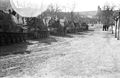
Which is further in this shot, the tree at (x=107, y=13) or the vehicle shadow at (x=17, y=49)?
the tree at (x=107, y=13)

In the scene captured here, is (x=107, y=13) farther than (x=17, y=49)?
Yes

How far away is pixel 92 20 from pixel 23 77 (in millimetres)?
85935

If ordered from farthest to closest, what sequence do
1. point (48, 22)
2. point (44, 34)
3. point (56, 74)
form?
point (48, 22) < point (44, 34) < point (56, 74)

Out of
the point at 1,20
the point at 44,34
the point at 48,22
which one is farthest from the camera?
the point at 48,22

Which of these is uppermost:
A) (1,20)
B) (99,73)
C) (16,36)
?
(1,20)

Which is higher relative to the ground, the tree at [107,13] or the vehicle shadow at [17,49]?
the tree at [107,13]

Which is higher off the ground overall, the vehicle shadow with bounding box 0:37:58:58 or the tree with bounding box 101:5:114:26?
the tree with bounding box 101:5:114:26

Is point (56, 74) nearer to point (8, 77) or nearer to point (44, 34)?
point (8, 77)

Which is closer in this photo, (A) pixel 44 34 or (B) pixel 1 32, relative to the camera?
(B) pixel 1 32

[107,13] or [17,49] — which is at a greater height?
[107,13]

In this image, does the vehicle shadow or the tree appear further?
the tree

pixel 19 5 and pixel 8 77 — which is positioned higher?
pixel 19 5

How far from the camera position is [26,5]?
19.9 feet

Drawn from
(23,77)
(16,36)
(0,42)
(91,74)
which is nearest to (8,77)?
(23,77)
